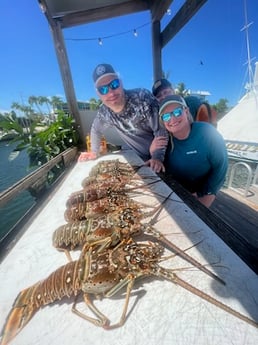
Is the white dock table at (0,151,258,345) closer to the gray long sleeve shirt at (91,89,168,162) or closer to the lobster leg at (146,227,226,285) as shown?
the lobster leg at (146,227,226,285)

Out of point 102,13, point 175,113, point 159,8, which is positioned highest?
point 102,13

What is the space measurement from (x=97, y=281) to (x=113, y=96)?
2.25 meters

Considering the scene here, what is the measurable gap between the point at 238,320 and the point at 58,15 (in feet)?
17.7

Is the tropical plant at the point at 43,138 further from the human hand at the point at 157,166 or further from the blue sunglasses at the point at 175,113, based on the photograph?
the blue sunglasses at the point at 175,113

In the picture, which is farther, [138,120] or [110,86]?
[138,120]

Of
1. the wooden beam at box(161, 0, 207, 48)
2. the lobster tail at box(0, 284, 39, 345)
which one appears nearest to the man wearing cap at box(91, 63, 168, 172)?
the wooden beam at box(161, 0, 207, 48)

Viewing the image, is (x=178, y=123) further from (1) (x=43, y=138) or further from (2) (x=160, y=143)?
(1) (x=43, y=138)

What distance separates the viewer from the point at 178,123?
2.00m

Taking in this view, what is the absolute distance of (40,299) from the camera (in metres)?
0.92

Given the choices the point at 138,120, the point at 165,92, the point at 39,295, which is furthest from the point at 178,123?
the point at 39,295

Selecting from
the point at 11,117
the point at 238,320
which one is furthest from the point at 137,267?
the point at 11,117

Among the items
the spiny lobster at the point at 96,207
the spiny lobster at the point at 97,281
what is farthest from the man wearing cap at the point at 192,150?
the spiny lobster at the point at 97,281

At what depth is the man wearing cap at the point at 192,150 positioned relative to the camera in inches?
78.2

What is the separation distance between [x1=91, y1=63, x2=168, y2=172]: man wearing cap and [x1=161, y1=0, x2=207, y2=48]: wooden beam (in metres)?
1.56
